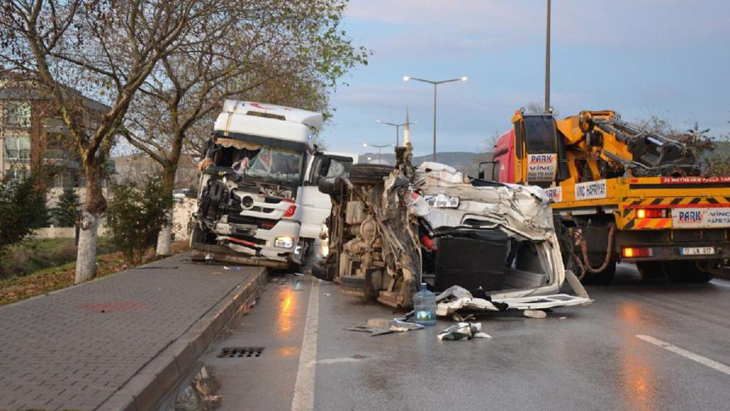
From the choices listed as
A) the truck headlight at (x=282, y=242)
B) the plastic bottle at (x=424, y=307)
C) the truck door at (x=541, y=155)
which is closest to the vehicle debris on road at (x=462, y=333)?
the plastic bottle at (x=424, y=307)

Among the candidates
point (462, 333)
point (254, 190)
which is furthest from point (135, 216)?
point (462, 333)

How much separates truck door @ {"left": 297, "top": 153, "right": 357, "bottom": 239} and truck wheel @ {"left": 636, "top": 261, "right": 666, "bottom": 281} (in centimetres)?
647

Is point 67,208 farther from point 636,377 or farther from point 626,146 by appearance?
point 636,377

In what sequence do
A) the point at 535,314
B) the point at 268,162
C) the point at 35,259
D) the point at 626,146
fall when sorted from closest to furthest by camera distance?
the point at 535,314, the point at 626,146, the point at 268,162, the point at 35,259

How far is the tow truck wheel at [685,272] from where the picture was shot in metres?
13.0

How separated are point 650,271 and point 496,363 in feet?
28.3

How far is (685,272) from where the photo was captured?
43.3 feet

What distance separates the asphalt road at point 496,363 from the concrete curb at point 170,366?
19cm

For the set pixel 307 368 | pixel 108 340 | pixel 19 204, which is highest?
pixel 19 204

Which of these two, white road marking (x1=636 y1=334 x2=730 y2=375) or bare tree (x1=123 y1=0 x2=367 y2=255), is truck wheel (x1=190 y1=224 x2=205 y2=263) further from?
→ white road marking (x1=636 y1=334 x2=730 y2=375)

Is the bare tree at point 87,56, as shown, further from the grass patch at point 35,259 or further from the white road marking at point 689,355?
the white road marking at point 689,355

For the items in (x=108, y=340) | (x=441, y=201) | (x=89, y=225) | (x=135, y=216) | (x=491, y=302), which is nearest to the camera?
(x=108, y=340)

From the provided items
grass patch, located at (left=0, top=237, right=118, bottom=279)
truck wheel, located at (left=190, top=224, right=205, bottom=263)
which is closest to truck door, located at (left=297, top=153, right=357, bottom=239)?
truck wheel, located at (left=190, top=224, right=205, bottom=263)

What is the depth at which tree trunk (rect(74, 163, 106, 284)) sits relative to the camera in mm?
16438
